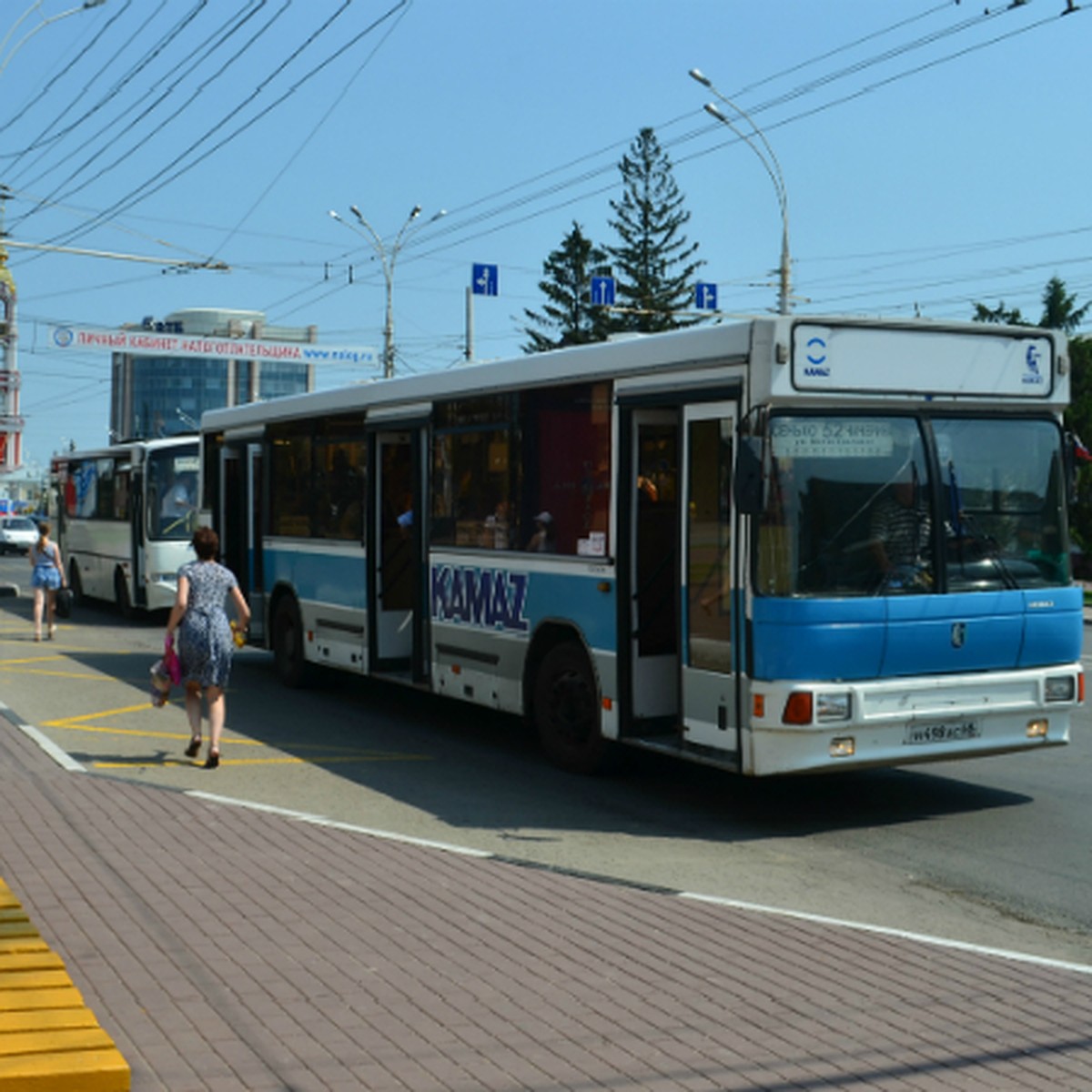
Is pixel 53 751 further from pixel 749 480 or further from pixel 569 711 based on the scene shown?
pixel 749 480

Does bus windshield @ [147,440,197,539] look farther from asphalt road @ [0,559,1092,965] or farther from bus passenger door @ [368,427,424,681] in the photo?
bus passenger door @ [368,427,424,681]

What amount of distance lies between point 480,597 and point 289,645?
14.9ft

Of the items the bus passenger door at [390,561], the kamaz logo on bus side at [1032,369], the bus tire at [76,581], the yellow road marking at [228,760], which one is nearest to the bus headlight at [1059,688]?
the kamaz logo on bus side at [1032,369]

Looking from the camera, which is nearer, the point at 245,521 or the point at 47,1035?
the point at 47,1035

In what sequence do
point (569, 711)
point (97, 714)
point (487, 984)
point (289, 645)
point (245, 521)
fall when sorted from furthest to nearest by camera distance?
point (245, 521) → point (289, 645) → point (97, 714) → point (569, 711) → point (487, 984)

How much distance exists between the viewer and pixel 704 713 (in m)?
9.24

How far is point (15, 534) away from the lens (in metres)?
62.7

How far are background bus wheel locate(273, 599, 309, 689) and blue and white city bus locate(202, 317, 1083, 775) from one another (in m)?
4.24

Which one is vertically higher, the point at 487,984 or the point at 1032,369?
the point at 1032,369

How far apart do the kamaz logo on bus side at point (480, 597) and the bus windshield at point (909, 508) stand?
2849 millimetres

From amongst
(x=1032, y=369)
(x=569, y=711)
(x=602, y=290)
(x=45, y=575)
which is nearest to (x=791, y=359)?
(x=1032, y=369)

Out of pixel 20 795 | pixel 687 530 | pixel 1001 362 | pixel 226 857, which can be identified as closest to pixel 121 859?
pixel 226 857

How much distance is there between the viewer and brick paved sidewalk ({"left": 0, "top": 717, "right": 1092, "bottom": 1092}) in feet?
16.3

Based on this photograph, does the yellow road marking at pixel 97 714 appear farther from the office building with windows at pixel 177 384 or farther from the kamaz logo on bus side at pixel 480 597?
the office building with windows at pixel 177 384
